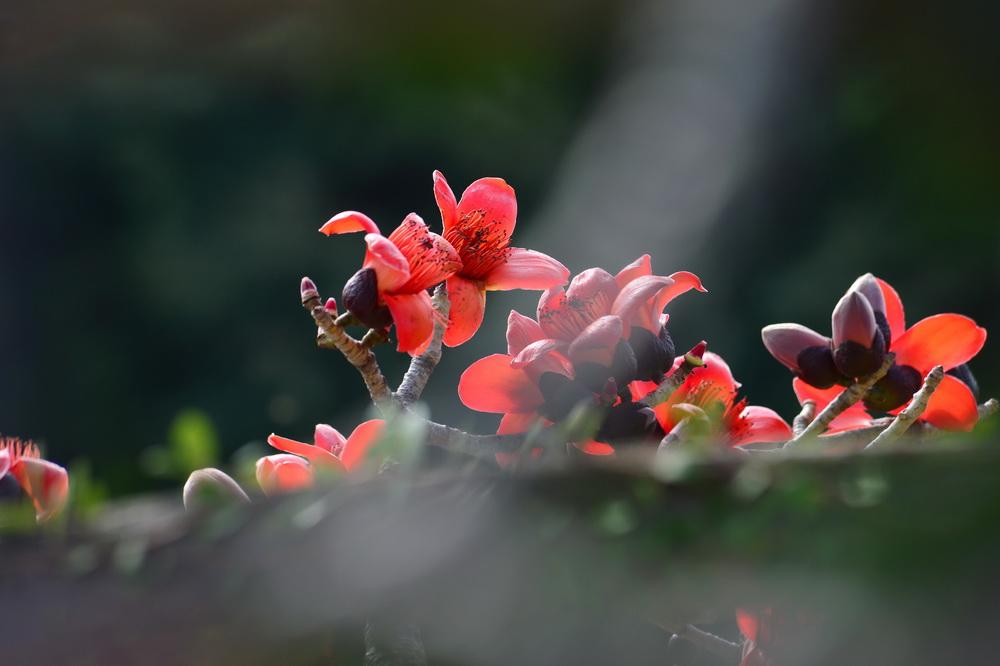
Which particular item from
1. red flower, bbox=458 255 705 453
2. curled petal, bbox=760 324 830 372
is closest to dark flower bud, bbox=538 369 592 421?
red flower, bbox=458 255 705 453

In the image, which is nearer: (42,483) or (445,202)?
(42,483)

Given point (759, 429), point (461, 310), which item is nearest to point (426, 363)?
point (461, 310)

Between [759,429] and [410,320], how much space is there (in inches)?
6.4

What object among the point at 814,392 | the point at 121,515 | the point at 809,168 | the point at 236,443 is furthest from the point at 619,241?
the point at 121,515

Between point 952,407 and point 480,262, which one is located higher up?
point 480,262

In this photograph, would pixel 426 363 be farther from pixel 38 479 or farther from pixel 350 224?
pixel 38 479

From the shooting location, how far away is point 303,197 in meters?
3.42

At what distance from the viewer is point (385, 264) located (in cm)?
41

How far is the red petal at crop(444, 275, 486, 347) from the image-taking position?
47cm

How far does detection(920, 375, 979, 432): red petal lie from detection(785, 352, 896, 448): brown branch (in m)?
0.02

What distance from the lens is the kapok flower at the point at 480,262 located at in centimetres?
47

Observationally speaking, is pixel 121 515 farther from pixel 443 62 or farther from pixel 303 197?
pixel 443 62

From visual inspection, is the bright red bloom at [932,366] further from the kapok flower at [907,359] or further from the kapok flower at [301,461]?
the kapok flower at [301,461]

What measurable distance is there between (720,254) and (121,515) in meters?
3.11
